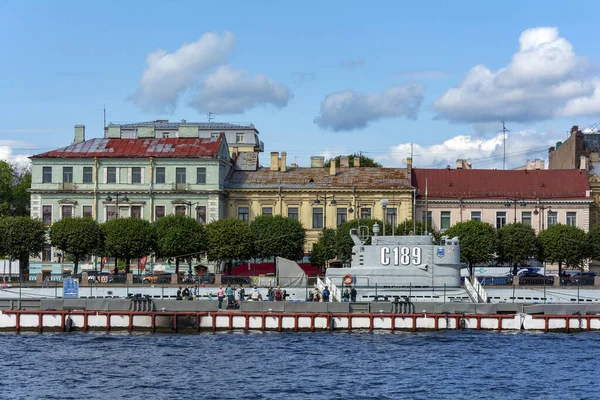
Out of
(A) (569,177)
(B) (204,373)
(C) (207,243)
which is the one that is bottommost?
(B) (204,373)

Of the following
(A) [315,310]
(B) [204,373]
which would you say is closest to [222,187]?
(A) [315,310]

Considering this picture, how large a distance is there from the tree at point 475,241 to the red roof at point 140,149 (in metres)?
26.0

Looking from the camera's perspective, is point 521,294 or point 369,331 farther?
point 521,294

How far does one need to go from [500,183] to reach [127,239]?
41337mm

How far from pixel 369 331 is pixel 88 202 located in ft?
167

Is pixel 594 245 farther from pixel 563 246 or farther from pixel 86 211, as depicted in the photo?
pixel 86 211

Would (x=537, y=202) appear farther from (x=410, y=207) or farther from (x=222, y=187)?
(x=222, y=187)

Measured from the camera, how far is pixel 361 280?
6975 centimetres

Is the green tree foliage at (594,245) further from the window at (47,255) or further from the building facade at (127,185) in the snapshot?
the window at (47,255)

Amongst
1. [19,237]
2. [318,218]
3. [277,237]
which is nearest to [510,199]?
[318,218]

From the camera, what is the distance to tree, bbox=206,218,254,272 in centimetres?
9756

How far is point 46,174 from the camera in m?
108

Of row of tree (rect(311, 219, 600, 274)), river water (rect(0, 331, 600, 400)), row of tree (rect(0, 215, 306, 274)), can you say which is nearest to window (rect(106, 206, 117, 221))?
row of tree (rect(0, 215, 306, 274))

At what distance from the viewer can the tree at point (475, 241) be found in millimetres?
97188
